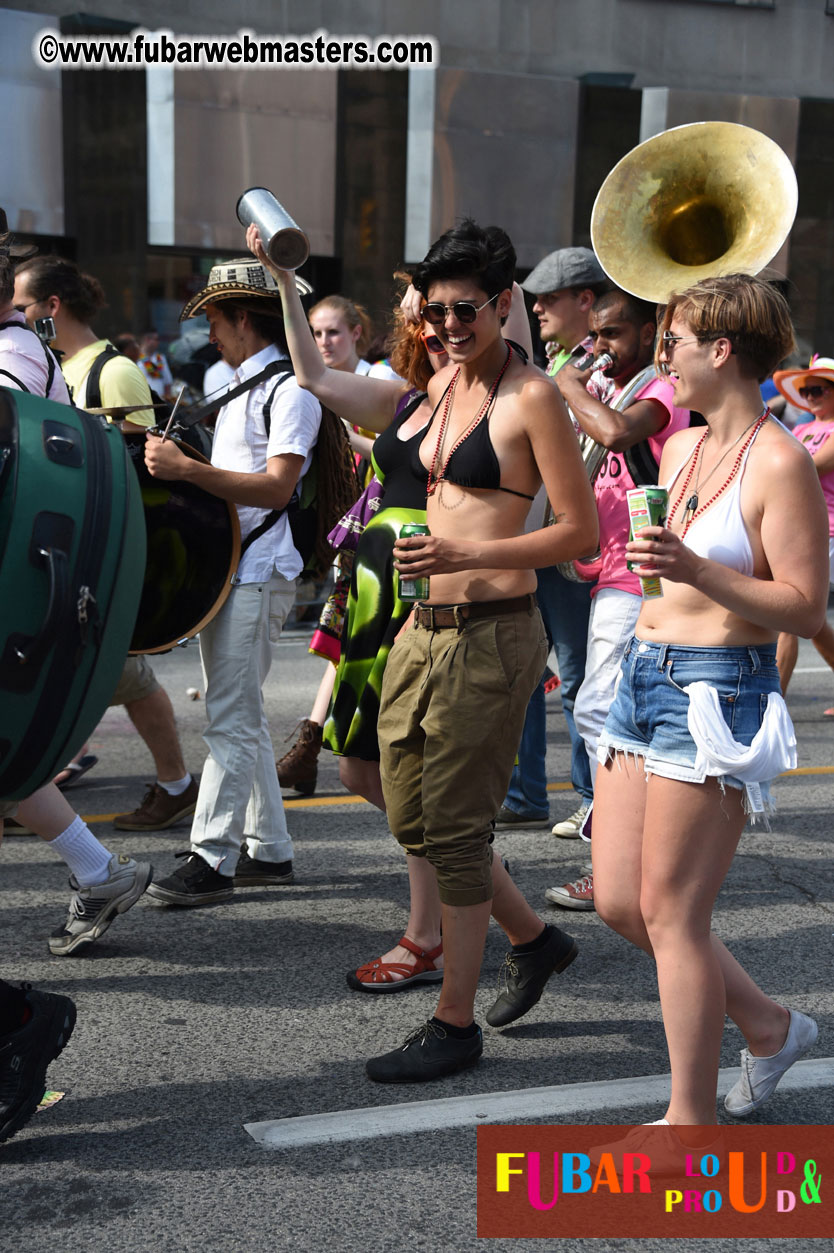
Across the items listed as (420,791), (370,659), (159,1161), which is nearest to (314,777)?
(370,659)

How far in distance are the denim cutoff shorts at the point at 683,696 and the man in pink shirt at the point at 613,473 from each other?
5.78 ft

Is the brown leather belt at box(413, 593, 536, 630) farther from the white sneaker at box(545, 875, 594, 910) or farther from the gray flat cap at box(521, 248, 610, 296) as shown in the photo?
the gray flat cap at box(521, 248, 610, 296)

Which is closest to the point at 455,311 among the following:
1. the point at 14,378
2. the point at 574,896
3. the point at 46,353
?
the point at 14,378

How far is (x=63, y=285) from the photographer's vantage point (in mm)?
5879

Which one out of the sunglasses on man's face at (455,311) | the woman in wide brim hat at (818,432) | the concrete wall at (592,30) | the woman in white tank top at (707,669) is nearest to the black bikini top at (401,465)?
the sunglasses on man's face at (455,311)

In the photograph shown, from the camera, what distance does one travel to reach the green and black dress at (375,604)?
3.82 meters

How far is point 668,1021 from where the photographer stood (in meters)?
2.94

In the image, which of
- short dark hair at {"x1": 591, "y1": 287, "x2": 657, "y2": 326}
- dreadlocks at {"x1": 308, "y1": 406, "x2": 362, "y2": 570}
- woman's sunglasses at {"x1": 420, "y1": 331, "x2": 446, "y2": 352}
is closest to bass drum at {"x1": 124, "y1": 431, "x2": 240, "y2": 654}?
dreadlocks at {"x1": 308, "y1": 406, "x2": 362, "y2": 570}

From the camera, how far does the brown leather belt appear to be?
11.3ft

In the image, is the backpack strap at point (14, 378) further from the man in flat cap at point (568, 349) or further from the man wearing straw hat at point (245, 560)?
the man in flat cap at point (568, 349)

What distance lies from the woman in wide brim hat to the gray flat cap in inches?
98.6

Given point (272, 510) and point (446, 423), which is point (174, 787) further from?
point (446, 423)

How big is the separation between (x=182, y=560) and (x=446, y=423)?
4.48 ft

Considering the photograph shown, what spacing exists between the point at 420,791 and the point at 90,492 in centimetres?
128
